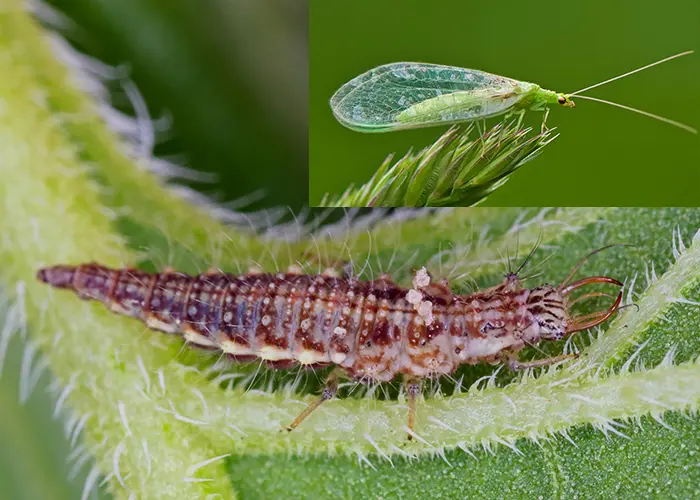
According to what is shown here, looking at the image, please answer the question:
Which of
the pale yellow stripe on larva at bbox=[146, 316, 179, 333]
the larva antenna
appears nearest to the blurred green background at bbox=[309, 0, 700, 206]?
the larva antenna

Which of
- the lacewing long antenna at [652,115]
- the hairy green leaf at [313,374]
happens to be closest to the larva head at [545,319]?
the hairy green leaf at [313,374]

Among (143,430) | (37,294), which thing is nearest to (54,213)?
(37,294)

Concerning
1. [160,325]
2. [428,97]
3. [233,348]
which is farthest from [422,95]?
[160,325]

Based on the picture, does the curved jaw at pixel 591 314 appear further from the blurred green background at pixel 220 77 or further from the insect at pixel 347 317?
the blurred green background at pixel 220 77

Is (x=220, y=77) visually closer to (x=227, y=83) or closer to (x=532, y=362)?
(x=227, y=83)

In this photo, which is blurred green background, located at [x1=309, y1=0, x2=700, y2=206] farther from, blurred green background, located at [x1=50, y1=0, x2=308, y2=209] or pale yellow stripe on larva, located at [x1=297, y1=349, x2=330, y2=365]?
pale yellow stripe on larva, located at [x1=297, y1=349, x2=330, y2=365]
